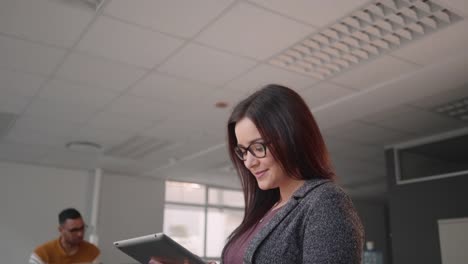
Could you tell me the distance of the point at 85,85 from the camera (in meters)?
3.88

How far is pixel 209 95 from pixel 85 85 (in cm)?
110

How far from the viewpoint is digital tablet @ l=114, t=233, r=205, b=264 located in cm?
109

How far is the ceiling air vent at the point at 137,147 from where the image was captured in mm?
5574

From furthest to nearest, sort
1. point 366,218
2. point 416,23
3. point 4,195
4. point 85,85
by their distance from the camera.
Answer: point 366,218 → point 4,195 → point 85,85 → point 416,23

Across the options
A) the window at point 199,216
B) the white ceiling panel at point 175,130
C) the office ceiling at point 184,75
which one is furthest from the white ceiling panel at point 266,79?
the window at point 199,216

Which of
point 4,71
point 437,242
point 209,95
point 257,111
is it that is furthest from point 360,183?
point 257,111

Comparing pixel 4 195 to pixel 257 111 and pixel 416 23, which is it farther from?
pixel 257 111

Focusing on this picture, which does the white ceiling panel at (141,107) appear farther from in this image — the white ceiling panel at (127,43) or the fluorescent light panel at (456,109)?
the fluorescent light panel at (456,109)

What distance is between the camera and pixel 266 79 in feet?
12.2

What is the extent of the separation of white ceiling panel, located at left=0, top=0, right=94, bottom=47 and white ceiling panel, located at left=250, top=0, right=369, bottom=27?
1167mm

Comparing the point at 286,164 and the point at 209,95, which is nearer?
the point at 286,164

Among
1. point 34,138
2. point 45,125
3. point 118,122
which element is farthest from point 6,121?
point 118,122

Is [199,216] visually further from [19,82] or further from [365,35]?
[365,35]

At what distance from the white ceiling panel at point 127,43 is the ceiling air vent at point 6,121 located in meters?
1.96
